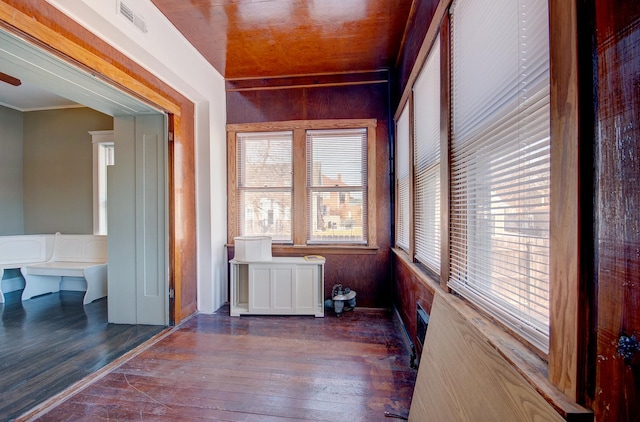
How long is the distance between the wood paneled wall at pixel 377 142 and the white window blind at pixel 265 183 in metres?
0.33

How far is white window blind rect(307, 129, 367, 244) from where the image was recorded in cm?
359

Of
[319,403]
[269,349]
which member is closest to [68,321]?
[269,349]

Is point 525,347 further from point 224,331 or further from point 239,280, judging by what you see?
point 239,280

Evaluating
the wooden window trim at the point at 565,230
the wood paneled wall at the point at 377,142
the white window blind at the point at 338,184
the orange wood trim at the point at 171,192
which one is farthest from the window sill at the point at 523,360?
the orange wood trim at the point at 171,192

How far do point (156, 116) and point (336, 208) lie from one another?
2.32m

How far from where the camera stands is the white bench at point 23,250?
3.91m

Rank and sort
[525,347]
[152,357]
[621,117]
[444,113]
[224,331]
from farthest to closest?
1. [224,331]
2. [152,357]
3. [444,113]
4. [525,347]
5. [621,117]

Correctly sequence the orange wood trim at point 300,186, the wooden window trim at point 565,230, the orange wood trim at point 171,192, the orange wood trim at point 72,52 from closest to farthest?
the wooden window trim at point 565,230 → the orange wood trim at point 72,52 → the orange wood trim at point 171,192 → the orange wood trim at point 300,186

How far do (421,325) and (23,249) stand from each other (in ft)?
18.1

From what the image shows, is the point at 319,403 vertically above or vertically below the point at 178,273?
below

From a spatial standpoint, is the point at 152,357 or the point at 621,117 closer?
the point at 621,117

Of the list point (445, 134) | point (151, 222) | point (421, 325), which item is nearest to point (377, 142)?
point (445, 134)

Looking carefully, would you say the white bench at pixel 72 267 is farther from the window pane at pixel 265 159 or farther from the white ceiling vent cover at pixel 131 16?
the white ceiling vent cover at pixel 131 16

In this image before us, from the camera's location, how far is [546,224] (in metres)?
0.81
